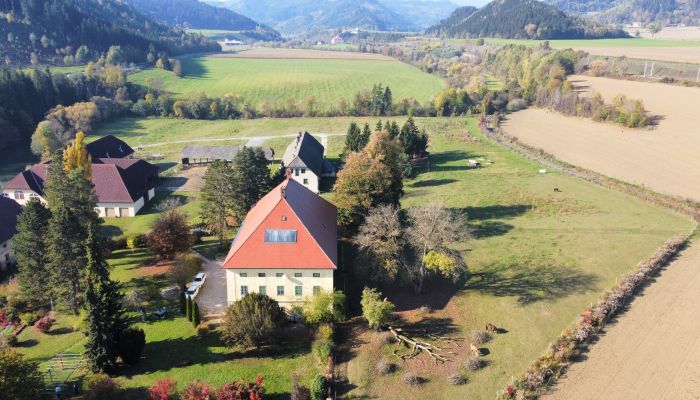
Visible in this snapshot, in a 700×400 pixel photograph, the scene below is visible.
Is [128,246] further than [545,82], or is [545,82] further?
[545,82]

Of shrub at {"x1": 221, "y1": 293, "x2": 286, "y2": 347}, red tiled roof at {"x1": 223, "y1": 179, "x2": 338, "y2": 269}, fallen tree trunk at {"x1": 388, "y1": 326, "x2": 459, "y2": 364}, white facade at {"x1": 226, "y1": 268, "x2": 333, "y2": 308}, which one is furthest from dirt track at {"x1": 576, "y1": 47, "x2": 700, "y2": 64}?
shrub at {"x1": 221, "y1": 293, "x2": 286, "y2": 347}

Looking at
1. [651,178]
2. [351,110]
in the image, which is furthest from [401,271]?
[351,110]

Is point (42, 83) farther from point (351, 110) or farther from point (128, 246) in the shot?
point (128, 246)

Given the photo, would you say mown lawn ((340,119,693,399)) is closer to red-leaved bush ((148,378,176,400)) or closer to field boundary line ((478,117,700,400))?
field boundary line ((478,117,700,400))

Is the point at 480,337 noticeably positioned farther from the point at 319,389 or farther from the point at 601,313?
the point at 319,389

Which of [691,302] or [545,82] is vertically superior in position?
[545,82]

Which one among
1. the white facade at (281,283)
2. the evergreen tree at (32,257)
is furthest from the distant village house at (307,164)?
the evergreen tree at (32,257)
